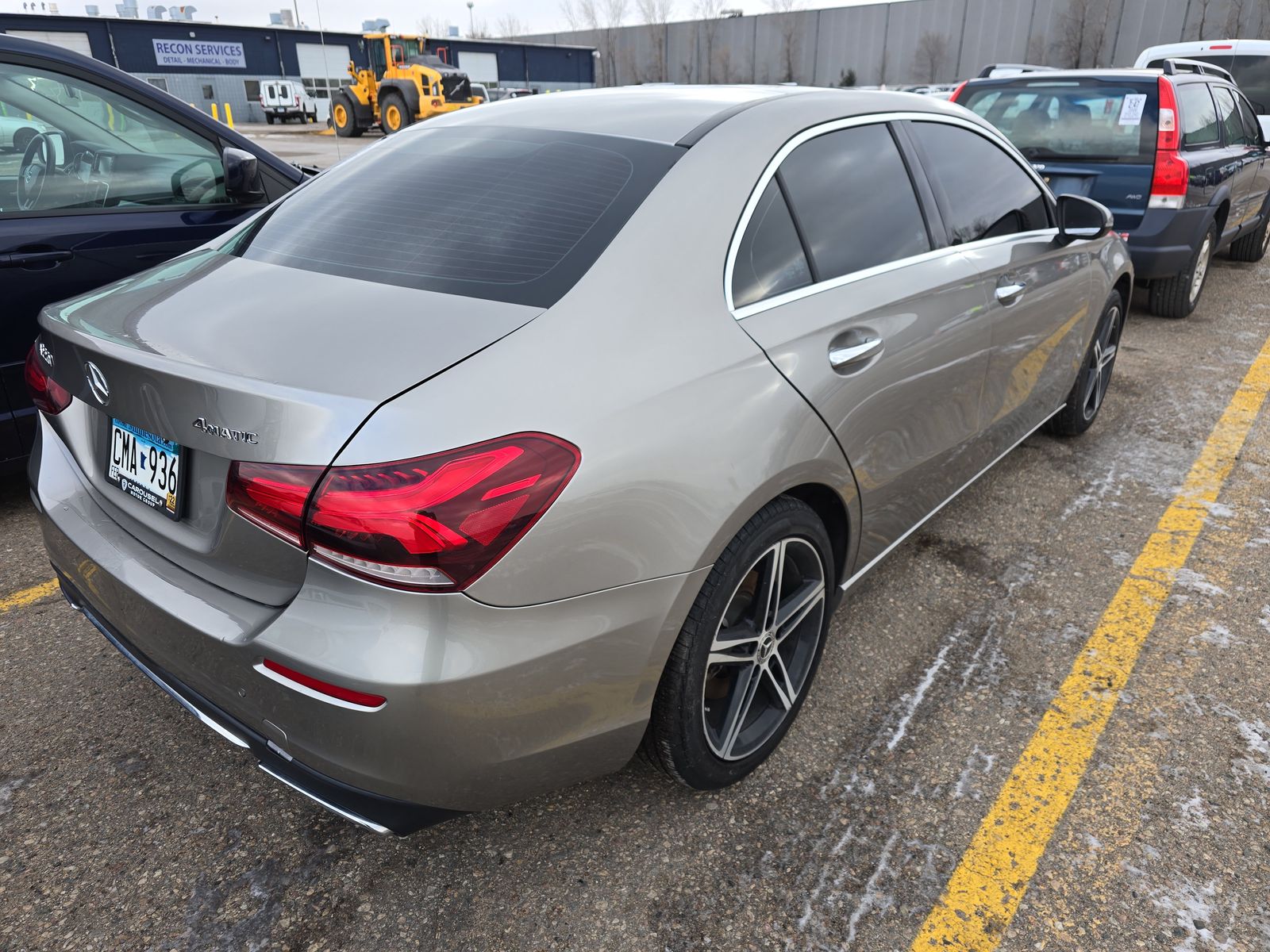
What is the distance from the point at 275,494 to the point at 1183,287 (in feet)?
22.3

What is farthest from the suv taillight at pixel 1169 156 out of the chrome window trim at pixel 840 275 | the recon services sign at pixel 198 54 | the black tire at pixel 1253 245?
the recon services sign at pixel 198 54

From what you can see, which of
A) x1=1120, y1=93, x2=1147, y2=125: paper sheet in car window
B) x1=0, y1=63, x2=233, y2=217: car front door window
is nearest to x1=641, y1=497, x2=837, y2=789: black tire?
x1=0, y1=63, x2=233, y2=217: car front door window

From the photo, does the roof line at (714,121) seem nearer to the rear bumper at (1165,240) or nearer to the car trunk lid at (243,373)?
the car trunk lid at (243,373)

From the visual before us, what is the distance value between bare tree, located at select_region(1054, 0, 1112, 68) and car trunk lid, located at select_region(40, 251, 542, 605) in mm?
52202

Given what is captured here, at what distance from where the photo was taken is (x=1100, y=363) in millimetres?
4246

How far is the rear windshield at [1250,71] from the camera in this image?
A: 11492mm

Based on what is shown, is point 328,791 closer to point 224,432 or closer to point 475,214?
point 224,432

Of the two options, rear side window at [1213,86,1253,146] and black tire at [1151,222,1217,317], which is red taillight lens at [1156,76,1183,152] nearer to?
black tire at [1151,222,1217,317]

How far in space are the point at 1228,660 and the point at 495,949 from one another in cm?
229

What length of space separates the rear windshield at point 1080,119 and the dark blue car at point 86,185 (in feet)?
16.8

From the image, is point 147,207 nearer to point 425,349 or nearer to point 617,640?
point 425,349

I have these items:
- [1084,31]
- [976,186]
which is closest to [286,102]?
[1084,31]

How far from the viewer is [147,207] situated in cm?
Result: 371

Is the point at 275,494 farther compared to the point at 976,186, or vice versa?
the point at 976,186
